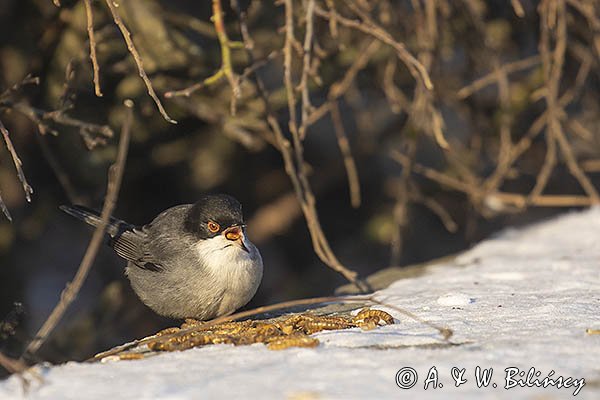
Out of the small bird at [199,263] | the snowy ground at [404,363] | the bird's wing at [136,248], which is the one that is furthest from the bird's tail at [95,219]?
the snowy ground at [404,363]

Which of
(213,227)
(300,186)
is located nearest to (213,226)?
(213,227)

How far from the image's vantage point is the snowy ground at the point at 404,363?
A: 2.65 meters

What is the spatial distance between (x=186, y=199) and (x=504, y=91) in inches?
104

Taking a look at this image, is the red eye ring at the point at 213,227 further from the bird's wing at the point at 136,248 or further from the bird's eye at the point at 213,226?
the bird's wing at the point at 136,248

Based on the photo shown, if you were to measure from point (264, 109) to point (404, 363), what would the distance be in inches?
117

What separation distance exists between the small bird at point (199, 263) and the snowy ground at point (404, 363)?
0.77 m

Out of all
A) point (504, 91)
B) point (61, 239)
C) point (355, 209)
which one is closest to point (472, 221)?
point (504, 91)

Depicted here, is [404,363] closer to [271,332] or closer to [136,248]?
[271,332]

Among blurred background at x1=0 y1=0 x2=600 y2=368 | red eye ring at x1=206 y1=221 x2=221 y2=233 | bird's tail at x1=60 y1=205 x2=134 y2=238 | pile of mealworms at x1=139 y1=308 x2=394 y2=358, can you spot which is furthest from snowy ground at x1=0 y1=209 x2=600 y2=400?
bird's tail at x1=60 y1=205 x2=134 y2=238

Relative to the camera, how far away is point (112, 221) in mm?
4965

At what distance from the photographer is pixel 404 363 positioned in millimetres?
2895

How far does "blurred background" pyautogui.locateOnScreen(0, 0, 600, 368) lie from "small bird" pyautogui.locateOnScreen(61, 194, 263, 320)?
0.59 m

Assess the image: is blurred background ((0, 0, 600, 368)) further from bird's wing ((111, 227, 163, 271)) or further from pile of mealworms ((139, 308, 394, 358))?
pile of mealworms ((139, 308, 394, 358))

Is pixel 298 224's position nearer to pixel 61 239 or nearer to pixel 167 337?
pixel 61 239
